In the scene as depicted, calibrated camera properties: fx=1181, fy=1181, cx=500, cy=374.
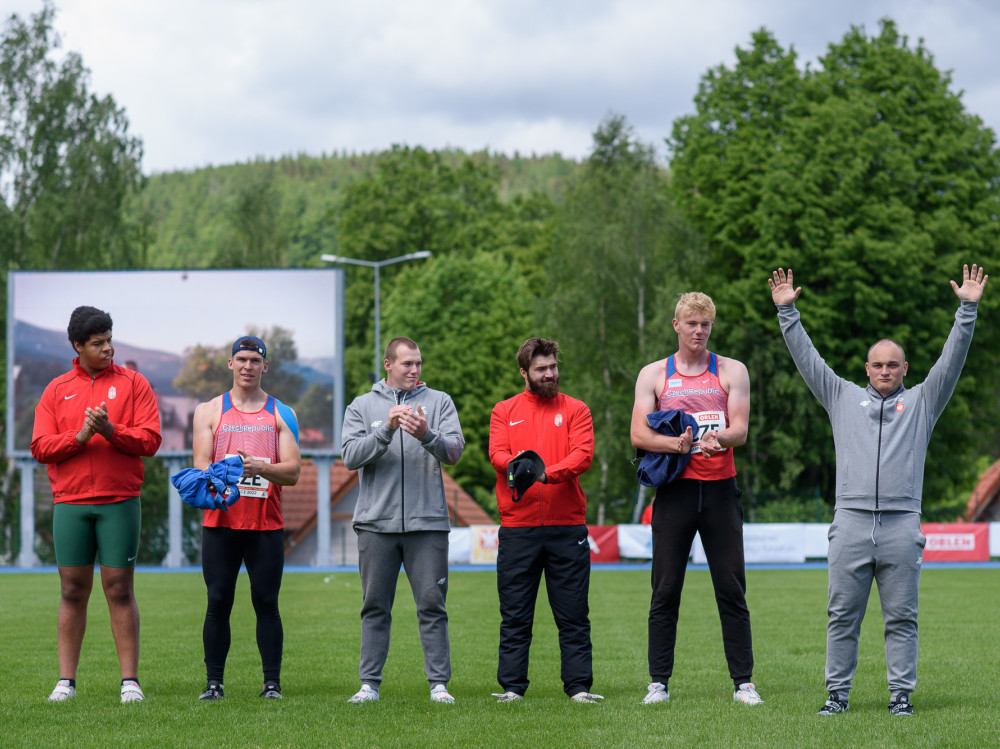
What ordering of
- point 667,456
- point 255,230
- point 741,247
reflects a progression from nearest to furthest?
point 667,456
point 741,247
point 255,230

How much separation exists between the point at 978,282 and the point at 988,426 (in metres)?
33.3

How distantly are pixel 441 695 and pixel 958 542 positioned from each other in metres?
25.1

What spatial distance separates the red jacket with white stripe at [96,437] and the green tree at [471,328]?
3759 cm

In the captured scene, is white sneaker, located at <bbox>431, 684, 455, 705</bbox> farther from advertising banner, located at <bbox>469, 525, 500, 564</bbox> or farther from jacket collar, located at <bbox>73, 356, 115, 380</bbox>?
advertising banner, located at <bbox>469, 525, 500, 564</bbox>

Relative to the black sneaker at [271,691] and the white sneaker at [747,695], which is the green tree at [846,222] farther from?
the black sneaker at [271,691]

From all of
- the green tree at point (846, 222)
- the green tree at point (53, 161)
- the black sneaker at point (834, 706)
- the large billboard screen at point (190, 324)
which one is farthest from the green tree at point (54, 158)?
the black sneaker at point (834, 706)

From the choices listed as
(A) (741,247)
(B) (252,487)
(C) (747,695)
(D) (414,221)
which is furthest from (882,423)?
(D) (414,221)

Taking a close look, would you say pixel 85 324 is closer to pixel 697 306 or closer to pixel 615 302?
pixel 697 306

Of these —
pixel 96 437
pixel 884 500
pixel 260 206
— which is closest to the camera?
pixel 884 500

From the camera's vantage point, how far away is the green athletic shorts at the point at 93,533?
680 centimetres

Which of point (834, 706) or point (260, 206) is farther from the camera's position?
point (260, 206)

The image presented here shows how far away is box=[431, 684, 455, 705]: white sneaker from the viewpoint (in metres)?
6.82

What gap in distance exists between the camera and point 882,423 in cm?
662

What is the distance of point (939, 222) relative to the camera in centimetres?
3300
